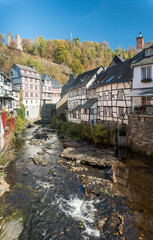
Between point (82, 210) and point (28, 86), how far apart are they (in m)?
37.4

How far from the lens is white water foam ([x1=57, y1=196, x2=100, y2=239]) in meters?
6.24

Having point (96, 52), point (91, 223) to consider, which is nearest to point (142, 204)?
point (91, 223)

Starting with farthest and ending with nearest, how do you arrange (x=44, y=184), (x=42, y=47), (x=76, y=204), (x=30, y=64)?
(x=42, y=47) < (x=30, y=64) < (x=44, y=184) < (x=76, y=204)

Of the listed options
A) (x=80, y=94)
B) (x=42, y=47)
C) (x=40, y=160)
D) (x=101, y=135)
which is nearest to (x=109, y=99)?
(x=101, y=135)

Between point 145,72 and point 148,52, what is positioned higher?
point 148,52

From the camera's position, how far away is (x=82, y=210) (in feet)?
24.3

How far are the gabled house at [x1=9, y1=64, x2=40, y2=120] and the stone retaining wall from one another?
3021 cm

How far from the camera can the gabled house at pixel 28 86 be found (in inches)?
1494

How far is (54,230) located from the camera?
20.3 ft

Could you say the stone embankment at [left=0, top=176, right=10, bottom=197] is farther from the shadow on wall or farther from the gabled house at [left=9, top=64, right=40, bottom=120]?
the shadow on wall

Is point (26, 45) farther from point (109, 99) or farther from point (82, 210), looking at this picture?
point (82, 210)

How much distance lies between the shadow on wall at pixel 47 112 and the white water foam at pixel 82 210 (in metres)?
35.3

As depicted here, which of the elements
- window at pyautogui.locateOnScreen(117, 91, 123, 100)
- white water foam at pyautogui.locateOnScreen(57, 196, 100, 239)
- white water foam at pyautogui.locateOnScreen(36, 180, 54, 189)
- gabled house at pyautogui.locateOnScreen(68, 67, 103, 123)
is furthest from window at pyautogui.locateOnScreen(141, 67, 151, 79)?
white water foam at pyautogui.locateOnScreen(36, 180, 54, 189)

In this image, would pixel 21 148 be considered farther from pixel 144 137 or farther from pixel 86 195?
pixel 144 137
